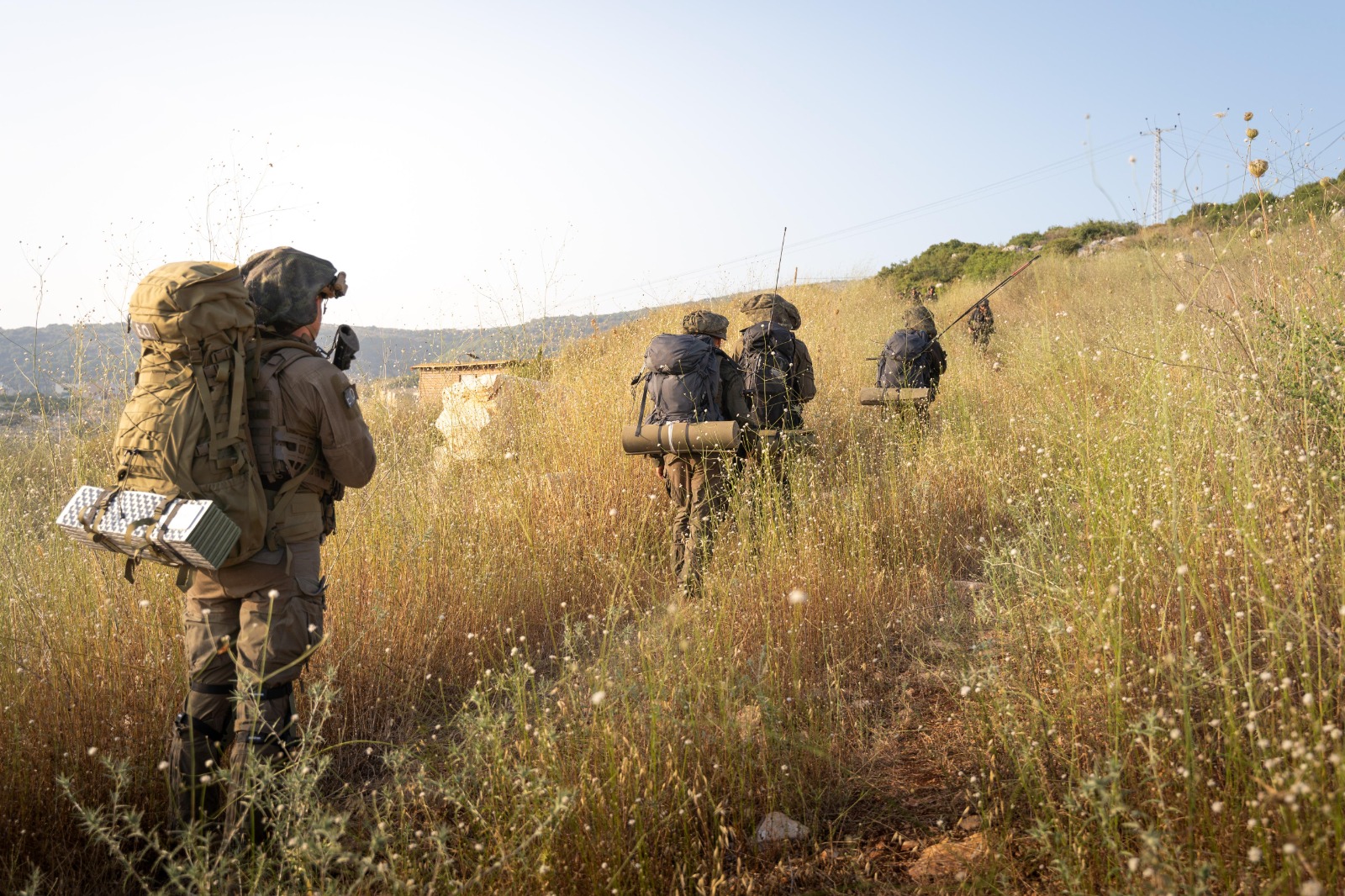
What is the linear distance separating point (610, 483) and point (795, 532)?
1481mm

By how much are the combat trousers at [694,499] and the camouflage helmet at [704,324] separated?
0.87 meters

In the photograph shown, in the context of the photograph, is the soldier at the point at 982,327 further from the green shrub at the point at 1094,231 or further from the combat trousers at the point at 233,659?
the green shrub at the point at 1094,231

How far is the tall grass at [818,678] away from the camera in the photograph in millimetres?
1910

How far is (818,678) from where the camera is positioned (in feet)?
10.7

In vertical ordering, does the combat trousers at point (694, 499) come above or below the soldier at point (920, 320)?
below

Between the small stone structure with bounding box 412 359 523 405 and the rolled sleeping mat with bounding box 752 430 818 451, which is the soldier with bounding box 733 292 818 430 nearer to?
the rolled sleeping mat with bounding box 752 430 818 451

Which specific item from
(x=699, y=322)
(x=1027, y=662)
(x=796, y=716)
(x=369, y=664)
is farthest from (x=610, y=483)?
(x=1027, y=662)

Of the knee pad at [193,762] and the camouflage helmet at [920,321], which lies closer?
the knee pad at [193,762]

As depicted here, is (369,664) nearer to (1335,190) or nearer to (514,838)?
(514,838)

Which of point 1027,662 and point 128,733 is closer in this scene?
point 1027,662

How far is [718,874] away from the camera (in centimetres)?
207

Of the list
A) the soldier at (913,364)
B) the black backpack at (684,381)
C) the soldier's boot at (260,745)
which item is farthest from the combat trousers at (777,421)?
the soldier's boot at (260,745)

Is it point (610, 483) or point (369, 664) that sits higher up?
point (610, 483)

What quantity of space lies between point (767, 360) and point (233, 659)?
3.92 m
